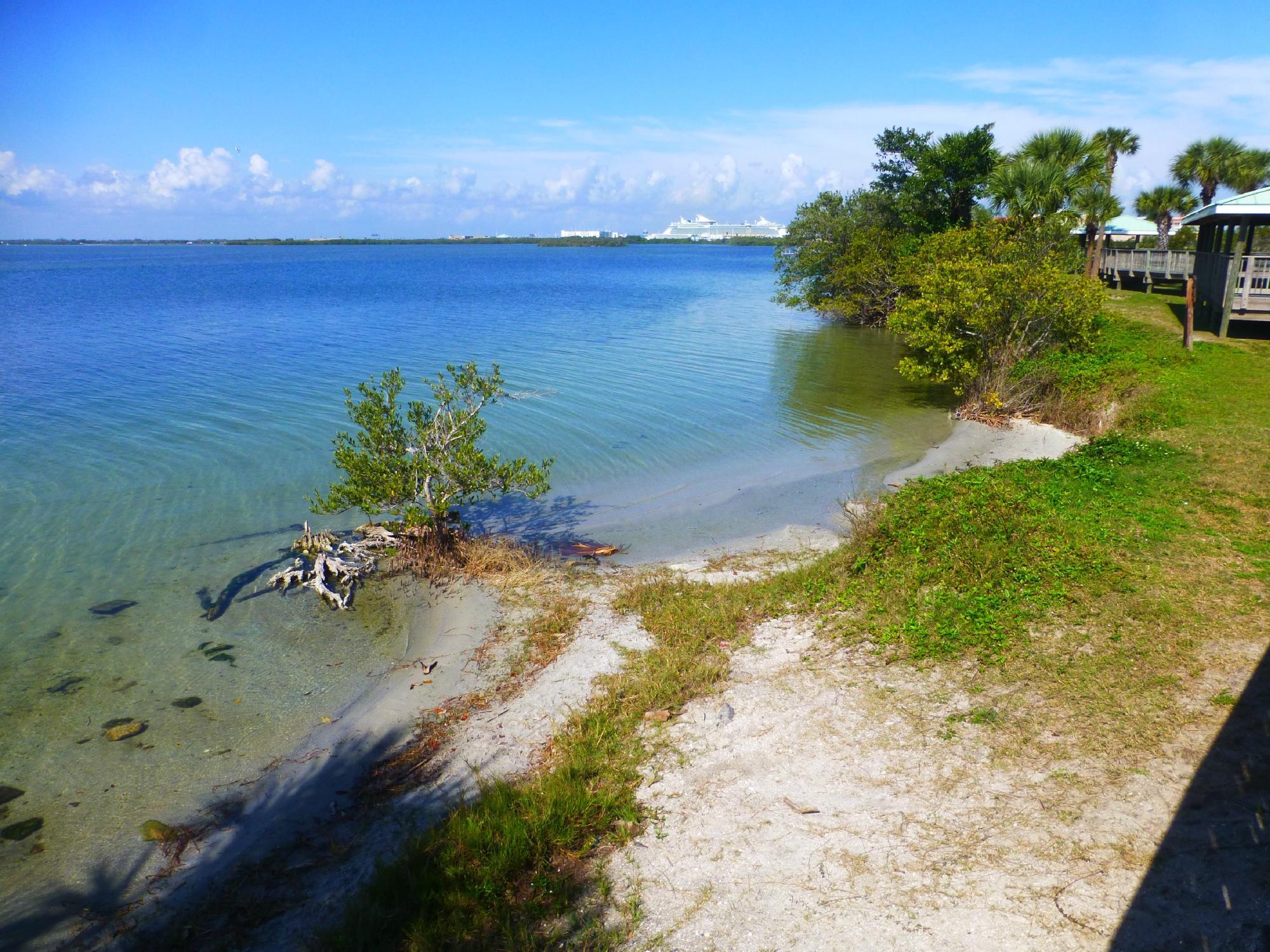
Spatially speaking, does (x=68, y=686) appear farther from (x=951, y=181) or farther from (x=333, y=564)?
(x=951, y=181)

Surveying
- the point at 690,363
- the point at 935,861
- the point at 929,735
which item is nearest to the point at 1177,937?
the point at 935,861

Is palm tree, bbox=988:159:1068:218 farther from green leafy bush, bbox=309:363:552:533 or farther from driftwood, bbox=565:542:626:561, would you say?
green leafy bush, bbox=309:363:552:533

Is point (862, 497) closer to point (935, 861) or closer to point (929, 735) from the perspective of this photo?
point (929, 735)

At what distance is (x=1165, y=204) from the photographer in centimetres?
4375

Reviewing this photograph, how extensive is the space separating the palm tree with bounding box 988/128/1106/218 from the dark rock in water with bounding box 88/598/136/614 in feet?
96.6

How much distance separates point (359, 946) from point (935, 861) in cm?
371

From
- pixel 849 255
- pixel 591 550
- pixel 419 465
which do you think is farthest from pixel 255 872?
pixel 849 255

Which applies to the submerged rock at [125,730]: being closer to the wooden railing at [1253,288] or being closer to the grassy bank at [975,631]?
the grassy bank at [975,631]

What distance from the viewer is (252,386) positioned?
24.5 metres

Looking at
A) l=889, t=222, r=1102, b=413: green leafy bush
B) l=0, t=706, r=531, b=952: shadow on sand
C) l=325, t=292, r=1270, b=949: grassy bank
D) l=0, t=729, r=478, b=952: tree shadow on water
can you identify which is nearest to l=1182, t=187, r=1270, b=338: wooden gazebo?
l=889, t=222, r=1102, b=413: green leafy bush

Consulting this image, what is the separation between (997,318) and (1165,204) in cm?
3335

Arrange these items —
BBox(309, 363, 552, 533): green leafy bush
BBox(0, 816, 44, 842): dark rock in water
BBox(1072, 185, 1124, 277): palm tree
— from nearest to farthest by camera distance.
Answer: BBox(0, 816, 44, 842): dark rock in water
BBox(309, 363, 552, 533): green leafy bush
BBox(1072, 185, 1124, 277): palm tree

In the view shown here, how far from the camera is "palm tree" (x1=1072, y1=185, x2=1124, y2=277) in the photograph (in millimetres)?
33375

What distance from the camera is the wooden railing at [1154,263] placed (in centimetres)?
3206
